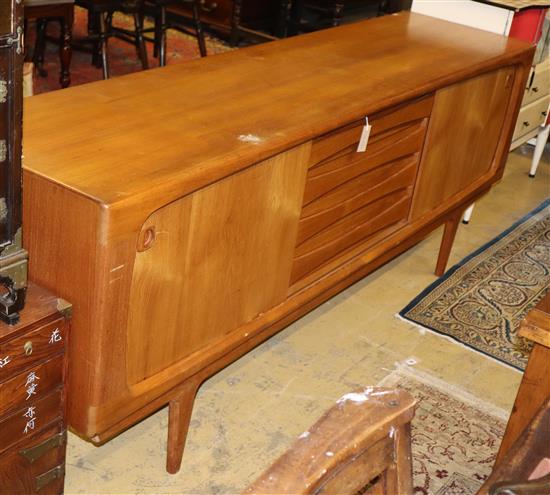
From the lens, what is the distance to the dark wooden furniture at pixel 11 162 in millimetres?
1585

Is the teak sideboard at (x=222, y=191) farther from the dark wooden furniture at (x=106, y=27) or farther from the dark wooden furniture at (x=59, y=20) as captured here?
→ the dark wooden furniture at (x=106, y=27)

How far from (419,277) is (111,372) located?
1954 millimetres

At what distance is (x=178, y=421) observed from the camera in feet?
7.43

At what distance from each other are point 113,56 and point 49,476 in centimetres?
446

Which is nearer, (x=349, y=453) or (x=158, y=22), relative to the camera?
(x=349, y=453)

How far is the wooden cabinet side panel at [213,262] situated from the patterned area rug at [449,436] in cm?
68

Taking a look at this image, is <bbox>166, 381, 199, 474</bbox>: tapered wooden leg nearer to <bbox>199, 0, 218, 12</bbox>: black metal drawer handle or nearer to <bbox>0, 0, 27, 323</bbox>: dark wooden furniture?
<bbox>0, 0, 27, 323</bbox>: dark wooden furniture

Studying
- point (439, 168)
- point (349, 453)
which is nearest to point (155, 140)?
point (349, 453)

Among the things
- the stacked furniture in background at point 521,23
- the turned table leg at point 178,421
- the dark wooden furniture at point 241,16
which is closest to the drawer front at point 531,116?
the stacked furniture in background at point 521,23

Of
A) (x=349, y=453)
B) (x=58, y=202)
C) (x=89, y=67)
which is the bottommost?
(x=89, y=67)

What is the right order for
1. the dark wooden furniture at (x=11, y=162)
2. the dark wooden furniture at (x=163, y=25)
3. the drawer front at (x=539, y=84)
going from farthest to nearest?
the dark wooden furniture at (x=163, y=25) < the drawer front at (x=539, y=84) < the dark wooden furniture at (x=11, y=162)

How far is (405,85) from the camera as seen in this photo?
259 cm

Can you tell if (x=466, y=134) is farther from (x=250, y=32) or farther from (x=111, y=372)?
(x=250, y=32)

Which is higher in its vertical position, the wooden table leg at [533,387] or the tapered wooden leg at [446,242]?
the wooden table leg at [533,387]
